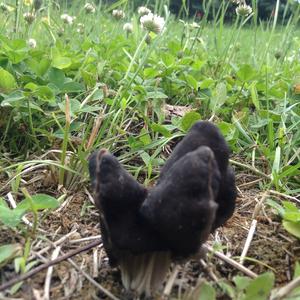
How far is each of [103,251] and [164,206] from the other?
350 millimetres

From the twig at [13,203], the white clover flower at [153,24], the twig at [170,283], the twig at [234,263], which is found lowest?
the twig at [13,203]

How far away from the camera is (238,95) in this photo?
7.43 ft

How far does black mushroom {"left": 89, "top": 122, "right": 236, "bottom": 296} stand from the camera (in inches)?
39.9

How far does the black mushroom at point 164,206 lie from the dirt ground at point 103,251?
0.08 metres

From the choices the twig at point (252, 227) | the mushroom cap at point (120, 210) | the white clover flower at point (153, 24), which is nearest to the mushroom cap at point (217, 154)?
the mushroom cap at point (120, 210)

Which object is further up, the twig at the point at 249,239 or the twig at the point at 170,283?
the twig at the point at 170,283

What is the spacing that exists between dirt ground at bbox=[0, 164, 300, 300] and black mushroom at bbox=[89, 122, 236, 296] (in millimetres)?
82

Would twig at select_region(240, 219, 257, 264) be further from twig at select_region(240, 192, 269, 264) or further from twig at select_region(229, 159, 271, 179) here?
twig at select_region(229, 159, 271, 179)

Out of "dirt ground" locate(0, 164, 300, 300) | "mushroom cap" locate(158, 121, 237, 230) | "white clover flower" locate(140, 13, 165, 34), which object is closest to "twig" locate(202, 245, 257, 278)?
"dirt ground" locate(0, 164, 300, 300)

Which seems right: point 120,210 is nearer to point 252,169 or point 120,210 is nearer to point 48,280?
point 48,280

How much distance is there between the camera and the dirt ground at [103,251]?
3.86ft

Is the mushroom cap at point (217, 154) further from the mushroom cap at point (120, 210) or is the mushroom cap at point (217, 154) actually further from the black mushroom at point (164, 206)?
the mushroom cap at point (120, 210)

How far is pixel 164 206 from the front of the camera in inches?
40.7

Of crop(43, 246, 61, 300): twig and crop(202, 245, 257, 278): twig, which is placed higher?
crop(202, 245, 257, 278): twig
